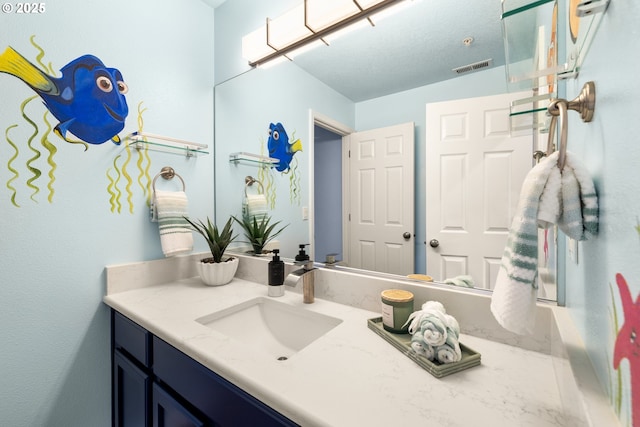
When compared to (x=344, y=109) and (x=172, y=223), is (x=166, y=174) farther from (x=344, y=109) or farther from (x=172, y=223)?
(x=344, y=109)

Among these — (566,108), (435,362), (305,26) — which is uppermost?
(305,26)

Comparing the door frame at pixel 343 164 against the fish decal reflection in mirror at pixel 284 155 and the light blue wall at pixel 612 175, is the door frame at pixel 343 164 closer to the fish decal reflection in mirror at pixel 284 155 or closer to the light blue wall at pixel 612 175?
the fish decal reflection in mirror at pixel 284 155

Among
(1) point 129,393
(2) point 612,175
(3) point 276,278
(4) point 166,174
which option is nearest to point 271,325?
(3) point 276,278

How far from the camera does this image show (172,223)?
1266 millimetres

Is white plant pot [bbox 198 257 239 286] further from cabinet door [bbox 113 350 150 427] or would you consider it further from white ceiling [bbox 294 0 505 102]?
white ceiling [bbox 294 0 505 102]

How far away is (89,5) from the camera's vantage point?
3.59 ft

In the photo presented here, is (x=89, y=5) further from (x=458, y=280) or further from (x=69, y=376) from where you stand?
(x=458, y=280)

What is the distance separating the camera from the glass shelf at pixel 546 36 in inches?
16.4

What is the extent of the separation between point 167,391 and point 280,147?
→ 1.08 metres

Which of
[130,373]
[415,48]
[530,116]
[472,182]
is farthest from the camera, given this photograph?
[130,373]

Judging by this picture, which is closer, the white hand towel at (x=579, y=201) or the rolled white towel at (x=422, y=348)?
the white hand towel at (x=579, y=201)

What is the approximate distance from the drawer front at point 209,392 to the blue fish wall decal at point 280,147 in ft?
2.96

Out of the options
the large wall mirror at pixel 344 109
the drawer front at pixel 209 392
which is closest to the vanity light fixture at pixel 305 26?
the large wall mirror at pixel 344 109

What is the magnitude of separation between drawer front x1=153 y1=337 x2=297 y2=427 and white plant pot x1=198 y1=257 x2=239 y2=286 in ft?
1.29
